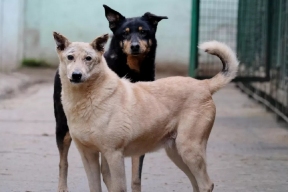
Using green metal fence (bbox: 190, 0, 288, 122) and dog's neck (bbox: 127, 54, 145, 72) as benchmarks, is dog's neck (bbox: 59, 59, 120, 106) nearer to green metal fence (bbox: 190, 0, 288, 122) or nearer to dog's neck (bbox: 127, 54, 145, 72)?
dog's neck (bbox: 127, 54, 145, 72)

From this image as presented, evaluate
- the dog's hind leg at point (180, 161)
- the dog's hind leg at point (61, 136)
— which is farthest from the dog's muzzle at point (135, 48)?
the dog's hind leg at point (180, 161)

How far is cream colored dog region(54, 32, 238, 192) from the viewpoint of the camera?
14.6ft

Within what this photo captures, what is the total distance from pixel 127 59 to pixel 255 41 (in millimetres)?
6237

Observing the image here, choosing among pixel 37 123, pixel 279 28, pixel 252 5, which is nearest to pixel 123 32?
pixel 37 123

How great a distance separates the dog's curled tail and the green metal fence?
405 cm

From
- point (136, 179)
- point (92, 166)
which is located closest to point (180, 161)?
point (136, 179)

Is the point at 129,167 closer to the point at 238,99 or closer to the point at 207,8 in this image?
the point at 238,99

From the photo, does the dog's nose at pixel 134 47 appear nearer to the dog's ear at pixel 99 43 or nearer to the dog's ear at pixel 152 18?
the dog's ear at pixel 152 18

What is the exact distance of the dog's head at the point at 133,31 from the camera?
5.60m

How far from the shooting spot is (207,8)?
13.9 meters

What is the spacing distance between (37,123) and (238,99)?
168 inches

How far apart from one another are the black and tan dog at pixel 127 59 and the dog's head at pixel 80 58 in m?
0.91

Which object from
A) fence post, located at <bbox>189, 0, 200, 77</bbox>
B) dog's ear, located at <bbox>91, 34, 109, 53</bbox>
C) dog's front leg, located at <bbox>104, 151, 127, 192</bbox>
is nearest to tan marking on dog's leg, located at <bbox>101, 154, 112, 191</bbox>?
dog's front leg, located at <bbox>104, 151, 127, 192</bbox>

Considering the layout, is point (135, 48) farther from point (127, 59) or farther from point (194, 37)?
point (194, 37)
